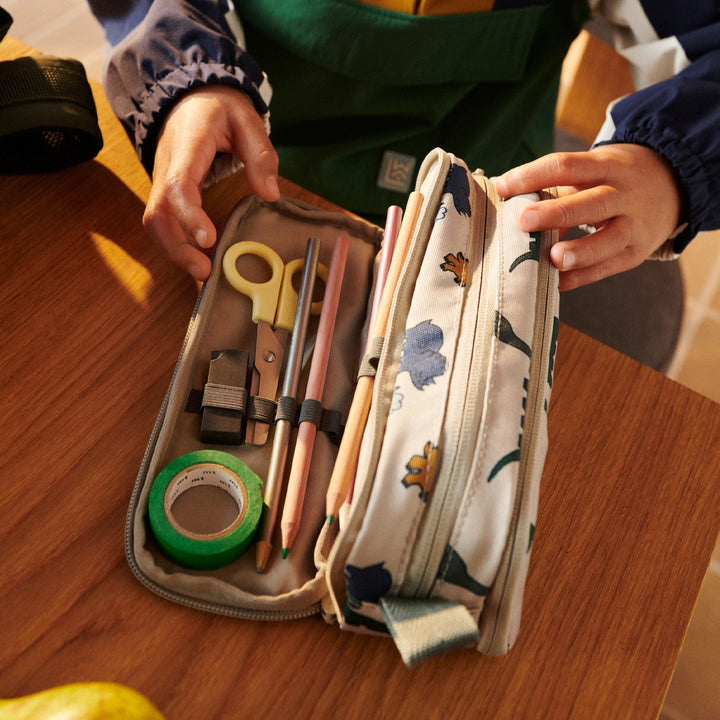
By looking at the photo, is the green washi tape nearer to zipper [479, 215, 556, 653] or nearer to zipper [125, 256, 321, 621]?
zipper [125, 256, 321, 621]

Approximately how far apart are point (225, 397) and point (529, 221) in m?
0.23

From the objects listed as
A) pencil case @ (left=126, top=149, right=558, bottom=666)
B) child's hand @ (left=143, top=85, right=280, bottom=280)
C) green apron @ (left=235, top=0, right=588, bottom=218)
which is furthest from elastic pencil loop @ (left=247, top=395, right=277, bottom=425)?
green apron @ (left=235, top=0, right=588, bottom=218)

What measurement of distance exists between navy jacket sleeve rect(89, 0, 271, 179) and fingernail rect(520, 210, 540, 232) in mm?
248

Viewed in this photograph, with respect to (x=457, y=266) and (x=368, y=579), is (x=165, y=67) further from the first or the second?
(x=368, y=579)

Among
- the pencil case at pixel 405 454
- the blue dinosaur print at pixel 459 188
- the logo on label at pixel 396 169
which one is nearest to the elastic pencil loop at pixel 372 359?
the pencil case at pixel 405 454

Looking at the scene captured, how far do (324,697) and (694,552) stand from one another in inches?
10.2

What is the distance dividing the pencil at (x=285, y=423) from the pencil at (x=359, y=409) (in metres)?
0.03

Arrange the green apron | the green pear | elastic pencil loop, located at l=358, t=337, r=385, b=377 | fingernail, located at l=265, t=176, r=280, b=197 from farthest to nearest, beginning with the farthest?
the green apron < fingernail, located at l=265, t=176, r=280, b=197 < elastic pencil loop, located at l=358, t=337, r=385, b=377 < the green pear

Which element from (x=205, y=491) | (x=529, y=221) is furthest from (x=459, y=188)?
(x=205, y=491)

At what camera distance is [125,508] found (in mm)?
383

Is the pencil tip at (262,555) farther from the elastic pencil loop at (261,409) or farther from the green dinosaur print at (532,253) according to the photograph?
the green dinosaur print at (532,253)

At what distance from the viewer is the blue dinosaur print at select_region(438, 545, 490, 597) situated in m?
0.33

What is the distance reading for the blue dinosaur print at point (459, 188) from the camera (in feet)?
1.42

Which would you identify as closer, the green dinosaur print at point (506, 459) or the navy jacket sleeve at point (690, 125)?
the green dinosaur print at point (506, 459)
